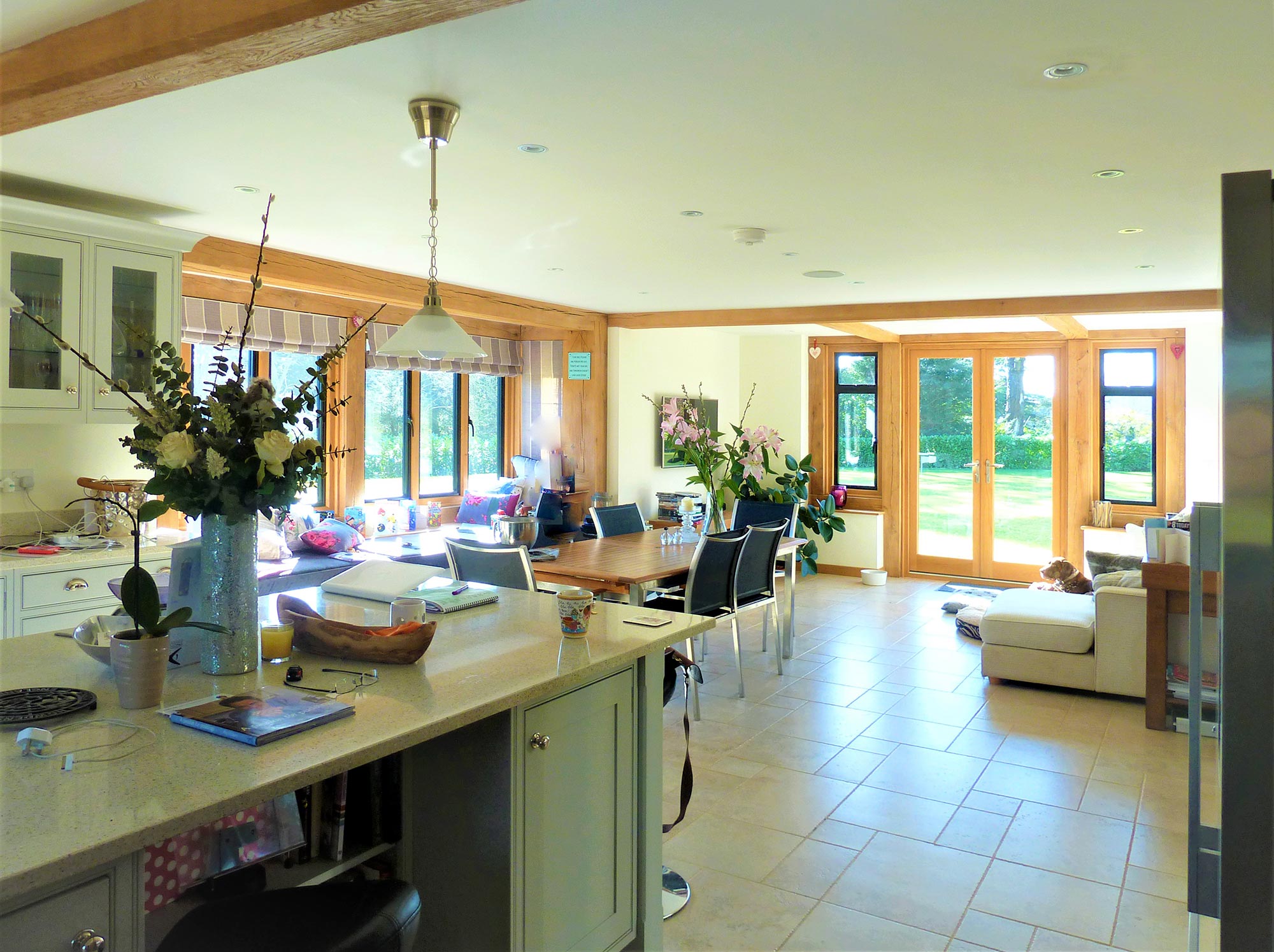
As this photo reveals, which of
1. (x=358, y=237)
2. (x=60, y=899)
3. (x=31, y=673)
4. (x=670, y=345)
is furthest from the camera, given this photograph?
(x=670, y=345)

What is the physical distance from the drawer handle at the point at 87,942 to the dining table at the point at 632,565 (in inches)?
109

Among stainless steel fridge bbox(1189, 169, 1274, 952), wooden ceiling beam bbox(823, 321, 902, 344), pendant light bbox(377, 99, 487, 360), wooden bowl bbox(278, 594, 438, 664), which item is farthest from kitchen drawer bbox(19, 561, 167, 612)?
wooden ceiling beam bbox(823, 321, 902, 344)

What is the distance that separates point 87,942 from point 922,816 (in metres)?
2.82

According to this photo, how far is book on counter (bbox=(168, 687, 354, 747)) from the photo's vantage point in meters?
1.50

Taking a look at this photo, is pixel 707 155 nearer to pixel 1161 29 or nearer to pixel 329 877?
pixel 1161 29

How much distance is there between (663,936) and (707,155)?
242cm

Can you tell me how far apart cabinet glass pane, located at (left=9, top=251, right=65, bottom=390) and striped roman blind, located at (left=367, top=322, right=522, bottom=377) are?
2.45m

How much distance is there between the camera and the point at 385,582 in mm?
2547

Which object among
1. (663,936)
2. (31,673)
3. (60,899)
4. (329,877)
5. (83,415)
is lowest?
(663,936)

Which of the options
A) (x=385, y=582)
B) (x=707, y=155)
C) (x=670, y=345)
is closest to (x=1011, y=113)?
(x=707, y=155)

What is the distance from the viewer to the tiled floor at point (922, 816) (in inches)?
102

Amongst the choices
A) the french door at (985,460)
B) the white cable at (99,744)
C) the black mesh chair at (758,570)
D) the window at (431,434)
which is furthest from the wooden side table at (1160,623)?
the window at (431,434)

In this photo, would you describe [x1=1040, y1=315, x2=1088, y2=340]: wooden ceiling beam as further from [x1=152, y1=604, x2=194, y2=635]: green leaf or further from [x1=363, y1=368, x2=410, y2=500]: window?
[x1=152, y1=604, x2=194, y2=635]: green leaf

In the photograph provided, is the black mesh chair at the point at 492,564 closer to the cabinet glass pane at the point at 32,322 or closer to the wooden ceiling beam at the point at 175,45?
the cabinet glass pane at the point at 32,322
